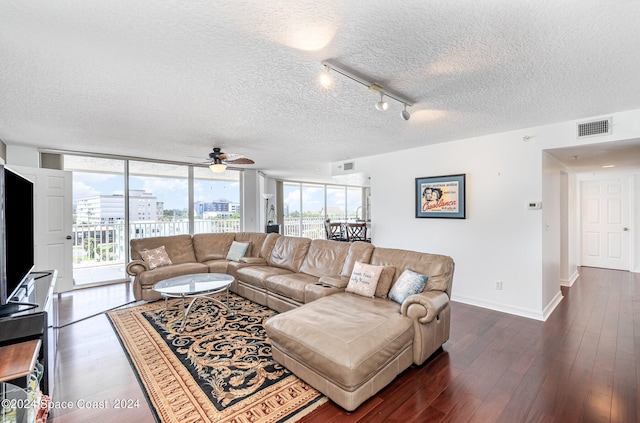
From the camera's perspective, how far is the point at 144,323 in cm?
330

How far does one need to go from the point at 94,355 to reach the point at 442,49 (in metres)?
3.78

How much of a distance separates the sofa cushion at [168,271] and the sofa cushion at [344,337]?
2603mm

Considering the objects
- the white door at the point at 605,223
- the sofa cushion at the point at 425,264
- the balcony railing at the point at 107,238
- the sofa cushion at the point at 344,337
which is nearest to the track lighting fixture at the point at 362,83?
the sofa cushion at the point at 425,264

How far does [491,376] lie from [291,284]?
2.15 m

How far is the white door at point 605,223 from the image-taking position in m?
5.90

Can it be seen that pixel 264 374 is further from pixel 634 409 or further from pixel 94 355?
pixel 634 409

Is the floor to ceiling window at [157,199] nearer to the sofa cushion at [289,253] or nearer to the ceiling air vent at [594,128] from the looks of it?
the sofa cushion at [289,253]

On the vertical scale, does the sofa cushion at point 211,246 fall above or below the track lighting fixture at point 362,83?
below

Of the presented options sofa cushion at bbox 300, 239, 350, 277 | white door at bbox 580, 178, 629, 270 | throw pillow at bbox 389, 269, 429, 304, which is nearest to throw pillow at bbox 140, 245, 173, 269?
sofa cushion at bbox 300, 239, 350, 277

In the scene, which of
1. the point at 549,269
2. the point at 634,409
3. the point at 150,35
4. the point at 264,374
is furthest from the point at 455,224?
the point at 150,35

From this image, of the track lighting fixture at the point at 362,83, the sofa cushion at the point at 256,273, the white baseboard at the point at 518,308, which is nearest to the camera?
the track lighting fixture at the point at 362,83

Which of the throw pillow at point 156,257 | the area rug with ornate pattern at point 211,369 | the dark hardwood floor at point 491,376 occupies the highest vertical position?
the throw pillow at point 156,257

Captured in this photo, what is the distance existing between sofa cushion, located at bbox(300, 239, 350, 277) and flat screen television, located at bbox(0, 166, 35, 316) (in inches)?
111

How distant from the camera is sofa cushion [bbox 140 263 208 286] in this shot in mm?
4066
